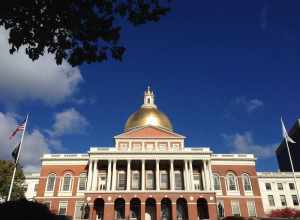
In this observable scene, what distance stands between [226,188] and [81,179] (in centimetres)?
2696

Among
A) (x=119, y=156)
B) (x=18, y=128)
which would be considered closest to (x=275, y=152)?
(x=119, y=156)

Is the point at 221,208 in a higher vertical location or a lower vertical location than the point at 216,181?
lower

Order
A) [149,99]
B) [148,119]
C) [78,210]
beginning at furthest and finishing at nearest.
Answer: [149,99] → [148,119] → [78,210]

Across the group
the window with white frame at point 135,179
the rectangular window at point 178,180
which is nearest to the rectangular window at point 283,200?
the rectangular window at point 178,180

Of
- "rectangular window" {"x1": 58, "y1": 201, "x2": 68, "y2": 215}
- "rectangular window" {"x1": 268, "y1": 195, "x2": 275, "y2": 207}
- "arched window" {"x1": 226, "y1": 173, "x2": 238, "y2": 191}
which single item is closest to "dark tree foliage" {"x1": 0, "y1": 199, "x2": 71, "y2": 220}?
"rectangular window" {"x1": 58, "y1": 201, "x2": 68, "y2": 215}

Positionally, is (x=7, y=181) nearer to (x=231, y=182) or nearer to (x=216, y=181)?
(x=216, y=181)

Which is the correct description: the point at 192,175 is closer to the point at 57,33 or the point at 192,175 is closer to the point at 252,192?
the point at 252,192

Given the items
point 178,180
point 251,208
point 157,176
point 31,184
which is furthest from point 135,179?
point 31,184

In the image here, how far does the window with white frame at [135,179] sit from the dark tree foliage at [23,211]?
37.1 m

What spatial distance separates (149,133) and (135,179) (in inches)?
378

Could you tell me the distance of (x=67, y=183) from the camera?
5469 cm

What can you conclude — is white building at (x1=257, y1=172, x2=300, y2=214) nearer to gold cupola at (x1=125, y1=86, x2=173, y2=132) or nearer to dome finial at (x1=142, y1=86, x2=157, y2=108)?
gold cupola at (x1=125, y1=86, x2=173, y2=132)

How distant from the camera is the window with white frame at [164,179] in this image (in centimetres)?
5394

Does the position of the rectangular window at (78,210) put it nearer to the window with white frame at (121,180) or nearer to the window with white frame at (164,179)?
the window with white frame at (121,180)
